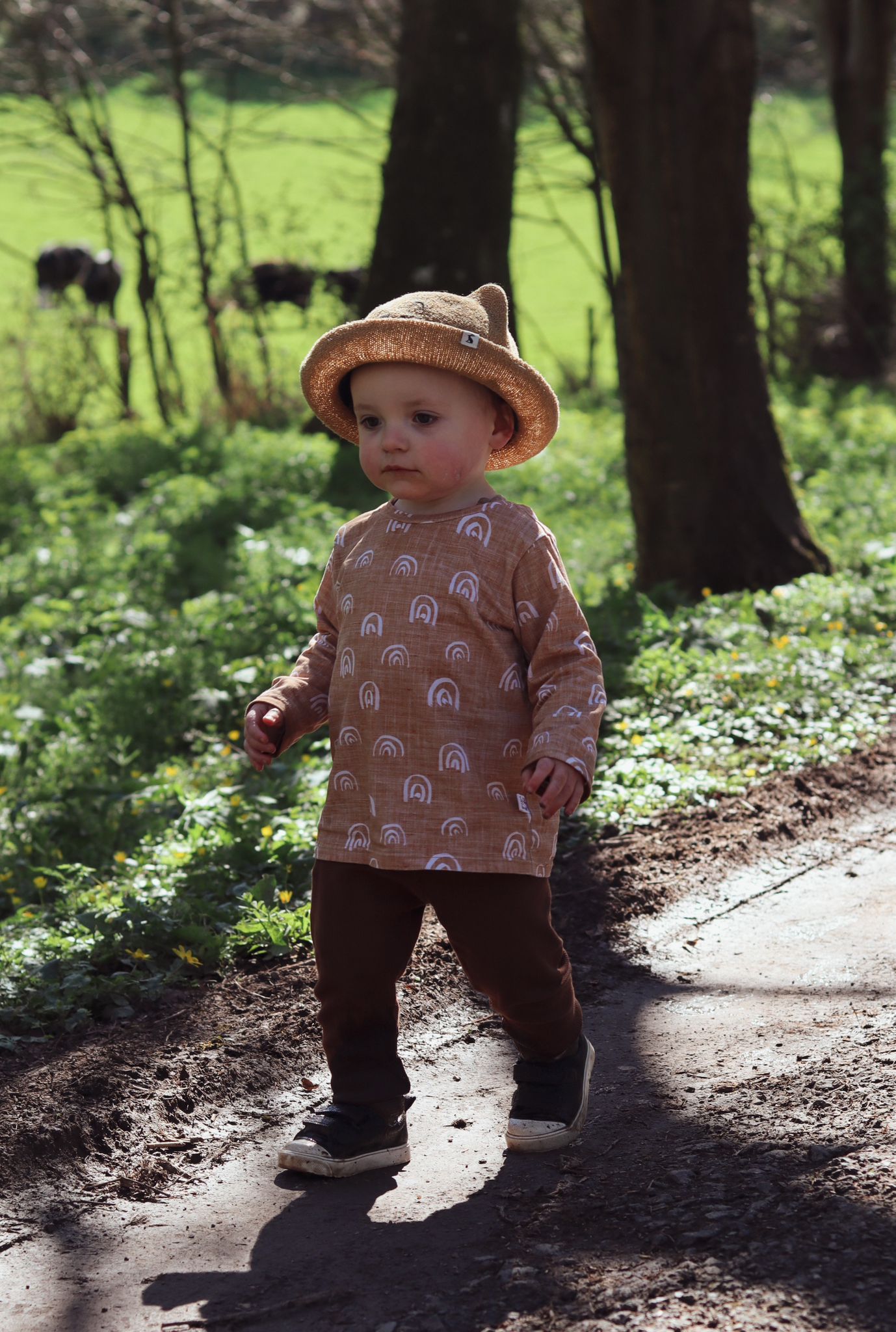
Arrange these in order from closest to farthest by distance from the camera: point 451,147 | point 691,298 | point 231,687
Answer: point 231,687, point 691,298, point 451,147

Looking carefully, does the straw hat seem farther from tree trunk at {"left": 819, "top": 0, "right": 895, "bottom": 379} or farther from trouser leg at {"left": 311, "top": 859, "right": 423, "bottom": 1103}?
tree trunk at {"left": 819, "top": 0, "right": 895, "bottom": 379}

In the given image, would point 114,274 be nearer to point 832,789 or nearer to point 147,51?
point 147,51

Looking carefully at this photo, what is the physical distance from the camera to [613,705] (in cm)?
495

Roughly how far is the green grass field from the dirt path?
8655 mm

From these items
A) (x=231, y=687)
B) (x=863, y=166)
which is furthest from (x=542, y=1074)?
(x=863, y=166)

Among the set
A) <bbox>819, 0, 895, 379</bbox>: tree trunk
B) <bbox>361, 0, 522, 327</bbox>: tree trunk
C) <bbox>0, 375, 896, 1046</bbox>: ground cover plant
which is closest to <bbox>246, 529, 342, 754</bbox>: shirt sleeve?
<bbox>0, 375, 896, 1046</bbox>: ground cover plant

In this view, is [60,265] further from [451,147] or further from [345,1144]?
[345,1144]

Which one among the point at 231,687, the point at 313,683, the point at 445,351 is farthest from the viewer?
the point at 231,687

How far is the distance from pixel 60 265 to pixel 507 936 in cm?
1489

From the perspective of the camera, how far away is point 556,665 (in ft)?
8.27

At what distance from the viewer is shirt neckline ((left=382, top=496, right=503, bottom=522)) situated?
8.56 ft

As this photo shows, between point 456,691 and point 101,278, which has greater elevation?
point 101,278

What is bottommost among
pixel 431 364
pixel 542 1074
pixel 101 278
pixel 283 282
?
pixel 542 1074

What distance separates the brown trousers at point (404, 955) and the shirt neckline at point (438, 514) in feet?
2.13
